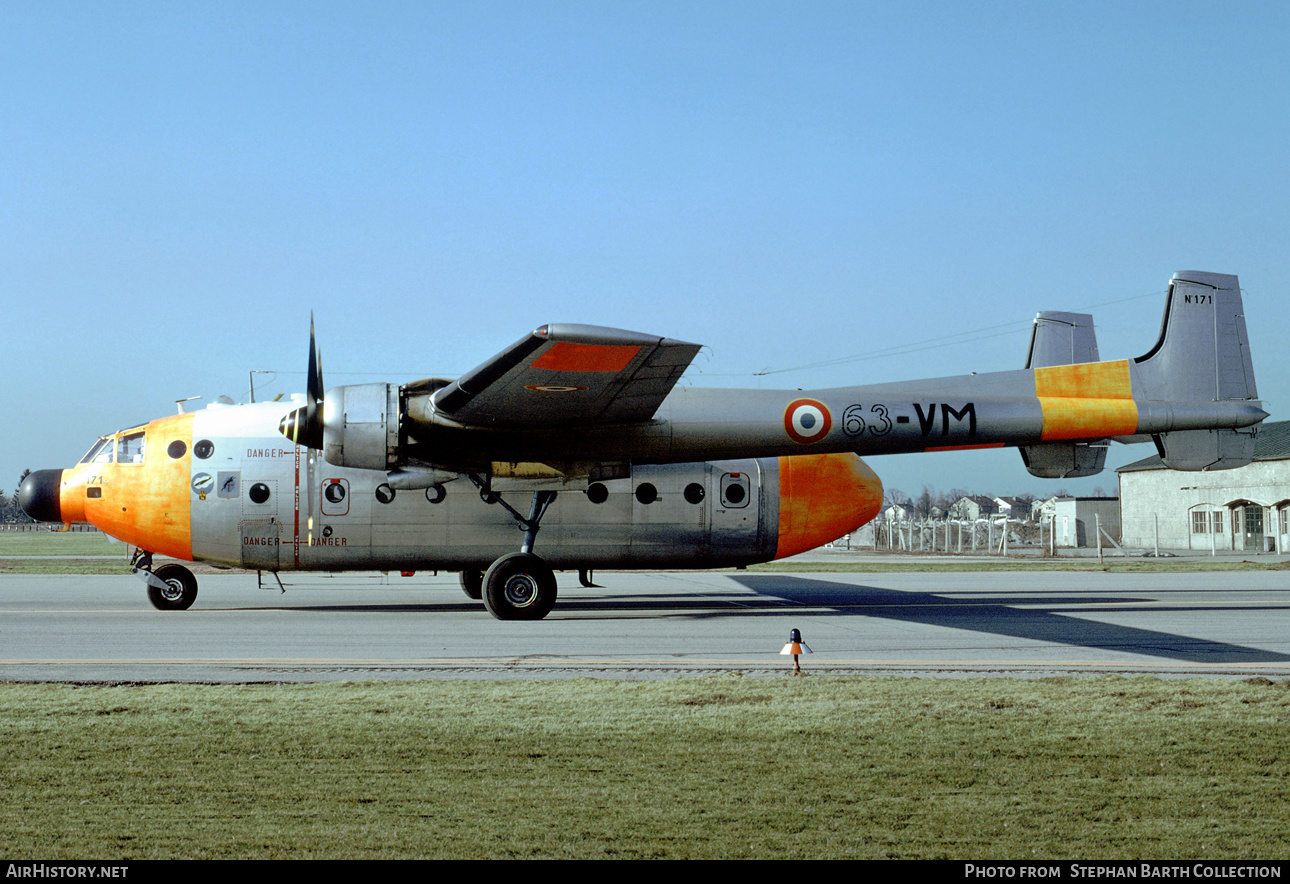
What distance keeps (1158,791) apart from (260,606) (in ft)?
53.8

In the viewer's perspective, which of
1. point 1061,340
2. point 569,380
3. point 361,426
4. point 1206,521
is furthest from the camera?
point 1206,521

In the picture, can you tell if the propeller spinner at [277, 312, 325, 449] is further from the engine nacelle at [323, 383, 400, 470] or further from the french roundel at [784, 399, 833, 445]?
the french roundel at [784, 399, 833, 445]

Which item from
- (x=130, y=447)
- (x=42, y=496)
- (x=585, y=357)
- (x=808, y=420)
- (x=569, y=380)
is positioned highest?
(x=585, y=357)

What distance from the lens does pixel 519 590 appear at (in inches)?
645

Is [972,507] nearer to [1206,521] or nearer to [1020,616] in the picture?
[1206,521]

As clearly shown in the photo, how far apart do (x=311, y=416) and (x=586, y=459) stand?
4358mm

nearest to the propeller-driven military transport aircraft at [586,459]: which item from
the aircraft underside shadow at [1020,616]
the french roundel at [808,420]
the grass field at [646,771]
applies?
the french roundel at [808,420]

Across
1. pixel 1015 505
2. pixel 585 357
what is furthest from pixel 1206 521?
pixel 1015 505

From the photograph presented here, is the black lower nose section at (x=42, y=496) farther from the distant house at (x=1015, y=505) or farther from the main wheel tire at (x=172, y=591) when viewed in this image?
the distant house at (x=1015, y=505)

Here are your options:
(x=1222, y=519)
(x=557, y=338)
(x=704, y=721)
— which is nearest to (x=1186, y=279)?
(x=557, y=338)

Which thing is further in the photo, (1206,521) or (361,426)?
(1206,521)

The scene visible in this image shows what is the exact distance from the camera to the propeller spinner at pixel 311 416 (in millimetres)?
15555

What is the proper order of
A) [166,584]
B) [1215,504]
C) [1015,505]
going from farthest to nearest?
[1015,505] → [1215,504] → [166,584]

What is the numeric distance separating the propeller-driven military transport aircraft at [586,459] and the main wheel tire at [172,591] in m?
0.03
